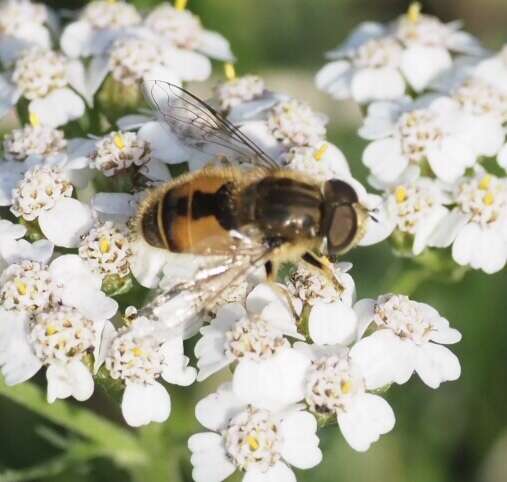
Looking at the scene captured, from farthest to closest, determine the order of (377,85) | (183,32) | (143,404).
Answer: (183,32) < (377,85) < (143,404)

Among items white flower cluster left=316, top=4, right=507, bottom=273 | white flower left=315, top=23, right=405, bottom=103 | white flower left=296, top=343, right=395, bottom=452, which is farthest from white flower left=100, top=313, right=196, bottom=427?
white flower left=315, top=23, right=405, bottom=103

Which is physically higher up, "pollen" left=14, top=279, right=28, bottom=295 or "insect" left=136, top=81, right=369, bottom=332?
"insect" left=136, top=81, right=369, bottom=332

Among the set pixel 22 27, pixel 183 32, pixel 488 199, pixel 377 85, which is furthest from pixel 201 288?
pixel 22 27

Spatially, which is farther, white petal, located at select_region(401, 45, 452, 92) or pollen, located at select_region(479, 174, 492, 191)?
white petal, located at select_region(401, 45, 452, 92)

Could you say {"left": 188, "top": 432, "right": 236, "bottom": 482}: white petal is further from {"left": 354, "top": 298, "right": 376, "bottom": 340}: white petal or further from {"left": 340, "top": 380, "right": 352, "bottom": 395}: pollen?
{"left": 354, "top": 298, "right": 376, "bottom": 340}: white petal

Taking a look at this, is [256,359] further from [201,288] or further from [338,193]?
[338,193]

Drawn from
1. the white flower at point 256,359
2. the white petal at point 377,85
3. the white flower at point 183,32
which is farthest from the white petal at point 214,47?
the white flower at point 256,359

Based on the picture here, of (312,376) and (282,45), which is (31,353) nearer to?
(312,376)
